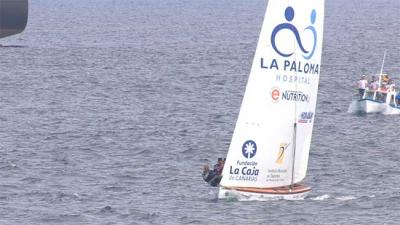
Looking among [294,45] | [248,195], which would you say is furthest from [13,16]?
[248,195]

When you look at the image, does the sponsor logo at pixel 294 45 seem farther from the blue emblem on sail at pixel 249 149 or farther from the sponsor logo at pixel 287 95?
the blue emblem on sail at pixel 249 149

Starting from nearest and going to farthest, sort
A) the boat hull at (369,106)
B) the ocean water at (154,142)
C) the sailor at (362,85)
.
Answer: the ocean water at (154,142)
the boat hull at (369,106)
the sailor at (362,85)

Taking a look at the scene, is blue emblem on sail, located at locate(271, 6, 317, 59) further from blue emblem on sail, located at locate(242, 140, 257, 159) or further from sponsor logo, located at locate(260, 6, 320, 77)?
blue emblem on sail, located at locate(242, 140, 257, 159)

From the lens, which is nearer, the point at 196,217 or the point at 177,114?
the point at 196,217

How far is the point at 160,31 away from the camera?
191000mm

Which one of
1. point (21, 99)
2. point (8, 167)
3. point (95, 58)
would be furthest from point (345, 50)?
point (8, 167)

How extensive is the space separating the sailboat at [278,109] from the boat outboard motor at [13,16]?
78.5ft

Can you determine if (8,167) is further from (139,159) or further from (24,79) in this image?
(24,79)

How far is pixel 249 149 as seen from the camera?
35.5 meters

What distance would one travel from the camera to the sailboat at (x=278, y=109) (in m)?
32.4

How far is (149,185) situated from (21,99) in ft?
131

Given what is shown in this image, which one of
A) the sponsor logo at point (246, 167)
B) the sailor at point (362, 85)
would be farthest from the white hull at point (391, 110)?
the sponsor logo at point (246, 167)

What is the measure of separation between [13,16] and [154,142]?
49.9 metres

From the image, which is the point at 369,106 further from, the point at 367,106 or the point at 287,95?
the point at 287,95
